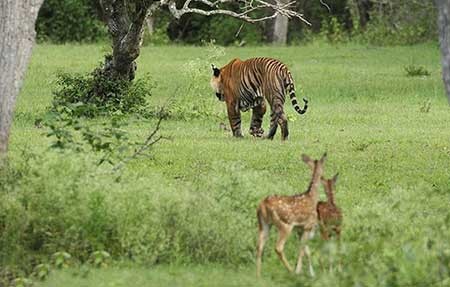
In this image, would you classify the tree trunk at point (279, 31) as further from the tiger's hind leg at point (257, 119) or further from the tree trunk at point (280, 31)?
the tiger's hind leg at point (257, 119)

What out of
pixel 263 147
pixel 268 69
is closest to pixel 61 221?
pixel 263 147

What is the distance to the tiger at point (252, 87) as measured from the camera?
19.8 m

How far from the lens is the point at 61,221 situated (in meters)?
10.8

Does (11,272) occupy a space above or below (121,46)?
below

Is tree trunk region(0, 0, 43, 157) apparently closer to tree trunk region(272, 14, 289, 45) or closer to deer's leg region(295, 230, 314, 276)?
deer's leg region(295, 230, 314, 276)

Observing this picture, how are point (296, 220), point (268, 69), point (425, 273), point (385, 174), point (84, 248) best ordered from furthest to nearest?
1. point (268, 69)
2. point (385, 174)
3. point (84, 248)
4. point (296, 220)
5. point (425, 273)

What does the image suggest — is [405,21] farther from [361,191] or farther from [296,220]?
[296,220]

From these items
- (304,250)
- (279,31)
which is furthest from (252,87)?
(279,31)

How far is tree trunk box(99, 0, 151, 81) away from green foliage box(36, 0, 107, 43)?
2261 centimetres

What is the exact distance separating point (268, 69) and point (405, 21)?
24.0 m

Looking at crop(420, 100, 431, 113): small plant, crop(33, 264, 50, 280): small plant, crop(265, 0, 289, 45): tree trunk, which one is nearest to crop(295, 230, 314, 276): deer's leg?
crop(33, 264, 50, 280): small plant

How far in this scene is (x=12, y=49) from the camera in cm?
1192

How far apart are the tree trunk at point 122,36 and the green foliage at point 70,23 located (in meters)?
22.6

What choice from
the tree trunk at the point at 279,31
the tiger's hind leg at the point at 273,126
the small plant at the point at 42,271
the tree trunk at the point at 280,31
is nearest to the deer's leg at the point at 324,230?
the small plant at the point at 42,271
